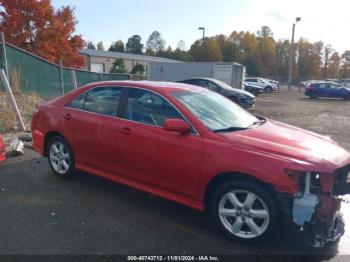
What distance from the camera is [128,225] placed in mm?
3482

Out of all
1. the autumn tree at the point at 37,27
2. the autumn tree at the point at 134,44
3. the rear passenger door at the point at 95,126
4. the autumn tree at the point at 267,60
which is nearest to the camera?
the rear passenger door at the point at 95,126

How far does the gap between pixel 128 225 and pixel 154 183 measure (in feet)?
1.83

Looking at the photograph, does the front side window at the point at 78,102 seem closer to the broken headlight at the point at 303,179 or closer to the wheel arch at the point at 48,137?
the wheel arch at the point at 48,137

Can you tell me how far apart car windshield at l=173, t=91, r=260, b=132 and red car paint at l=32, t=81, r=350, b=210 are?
12 cm

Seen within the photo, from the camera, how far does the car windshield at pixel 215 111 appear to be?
11.7 feet

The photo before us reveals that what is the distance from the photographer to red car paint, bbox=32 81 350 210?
2.94 metres

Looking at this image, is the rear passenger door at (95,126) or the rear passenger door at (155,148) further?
the rear passenger door at (95,126)

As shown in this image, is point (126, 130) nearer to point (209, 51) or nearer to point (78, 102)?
point (78, 102)

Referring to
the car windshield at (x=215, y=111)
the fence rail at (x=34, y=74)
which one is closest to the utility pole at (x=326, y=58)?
the fence rail at (x=34, y=74)

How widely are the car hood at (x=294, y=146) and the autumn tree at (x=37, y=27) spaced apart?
93.0 ft

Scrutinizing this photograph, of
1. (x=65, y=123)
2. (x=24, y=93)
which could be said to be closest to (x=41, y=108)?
(x=65, y=123)

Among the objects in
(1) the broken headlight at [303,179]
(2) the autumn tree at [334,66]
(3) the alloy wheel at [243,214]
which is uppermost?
(2) the autumn tree at [334,66]

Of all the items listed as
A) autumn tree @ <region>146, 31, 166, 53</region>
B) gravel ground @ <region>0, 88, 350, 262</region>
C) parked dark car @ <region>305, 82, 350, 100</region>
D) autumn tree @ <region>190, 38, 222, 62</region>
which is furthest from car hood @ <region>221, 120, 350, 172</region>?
autumn tree @ <region>146, 31, 166, 53</region>

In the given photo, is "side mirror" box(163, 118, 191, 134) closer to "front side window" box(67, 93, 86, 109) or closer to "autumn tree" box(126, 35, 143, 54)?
"front side window" box(67, 93, 86, 109)
